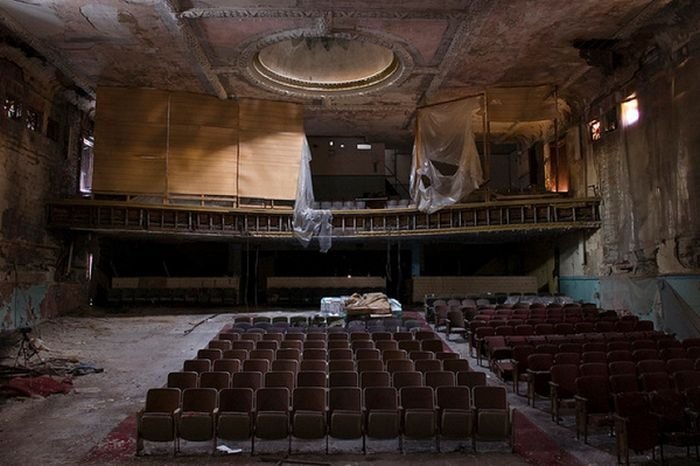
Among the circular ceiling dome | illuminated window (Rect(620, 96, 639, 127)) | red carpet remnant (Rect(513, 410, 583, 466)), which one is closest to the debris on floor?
red carpet remnant (Rect(513, 410, 583, 466))

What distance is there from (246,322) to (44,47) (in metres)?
9.13

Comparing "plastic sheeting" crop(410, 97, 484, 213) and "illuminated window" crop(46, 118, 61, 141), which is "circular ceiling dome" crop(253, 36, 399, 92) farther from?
"illuminated window" crop(46, 118, 61, 141)

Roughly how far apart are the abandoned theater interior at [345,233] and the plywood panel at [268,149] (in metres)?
0.08

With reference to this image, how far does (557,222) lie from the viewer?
14.8 m

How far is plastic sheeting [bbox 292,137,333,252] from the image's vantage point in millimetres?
16656

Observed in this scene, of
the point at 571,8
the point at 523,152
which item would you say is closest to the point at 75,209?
the point at 571,8

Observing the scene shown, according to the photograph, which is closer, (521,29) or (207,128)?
(521,29)

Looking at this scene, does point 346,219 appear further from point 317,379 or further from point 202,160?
point 317,379

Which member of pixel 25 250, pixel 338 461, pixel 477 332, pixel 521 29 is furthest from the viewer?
pixel 25 250

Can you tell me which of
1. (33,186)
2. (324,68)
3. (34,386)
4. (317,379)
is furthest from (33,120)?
(317,379)

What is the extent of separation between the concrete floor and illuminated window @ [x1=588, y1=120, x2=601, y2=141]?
8.16m

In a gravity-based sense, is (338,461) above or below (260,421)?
below

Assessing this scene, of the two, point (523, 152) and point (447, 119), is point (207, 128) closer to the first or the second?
point (447, 119)

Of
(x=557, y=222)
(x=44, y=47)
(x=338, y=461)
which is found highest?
(x=44, y=47)
